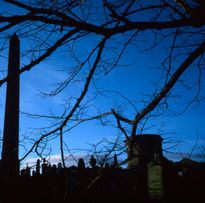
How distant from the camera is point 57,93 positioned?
13.8 feet

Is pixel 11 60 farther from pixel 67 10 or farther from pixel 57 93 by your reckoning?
pixel 67 10

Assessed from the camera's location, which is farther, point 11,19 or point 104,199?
point 104,199

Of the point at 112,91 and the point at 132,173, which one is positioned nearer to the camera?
the point at 132,173

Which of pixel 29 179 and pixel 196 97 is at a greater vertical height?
pixel 196 97

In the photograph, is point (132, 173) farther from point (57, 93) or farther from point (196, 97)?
point (57, 93)

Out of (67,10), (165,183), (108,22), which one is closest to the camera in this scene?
(165,183)

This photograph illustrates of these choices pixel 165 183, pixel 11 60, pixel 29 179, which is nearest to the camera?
pixel 165 183

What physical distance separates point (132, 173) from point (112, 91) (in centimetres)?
164

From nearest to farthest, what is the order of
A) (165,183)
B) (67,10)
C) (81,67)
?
(165,183), (67,10), (81,67)

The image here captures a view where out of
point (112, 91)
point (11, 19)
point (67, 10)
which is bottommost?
point (112, 91)

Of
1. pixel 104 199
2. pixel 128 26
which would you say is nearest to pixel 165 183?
pixel 104 199

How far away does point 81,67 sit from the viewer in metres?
4.16

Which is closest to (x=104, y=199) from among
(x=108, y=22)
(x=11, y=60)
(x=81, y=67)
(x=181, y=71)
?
(x=181, y=71)

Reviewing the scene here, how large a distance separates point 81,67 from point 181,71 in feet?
6.55
